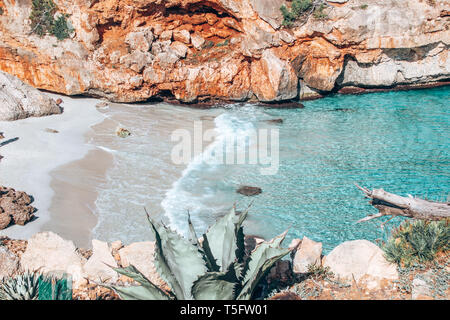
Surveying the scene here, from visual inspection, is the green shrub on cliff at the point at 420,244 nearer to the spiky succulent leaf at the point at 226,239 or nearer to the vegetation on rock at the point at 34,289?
the spiky succulent leaf at the point at 226,239

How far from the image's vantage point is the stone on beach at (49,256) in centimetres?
574

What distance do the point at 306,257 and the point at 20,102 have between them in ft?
48.4

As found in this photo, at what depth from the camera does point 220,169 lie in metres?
12.4

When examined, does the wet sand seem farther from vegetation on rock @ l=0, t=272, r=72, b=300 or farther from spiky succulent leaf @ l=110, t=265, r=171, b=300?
spiky succulent leaf @ l=110, t=265, r=171, b=300

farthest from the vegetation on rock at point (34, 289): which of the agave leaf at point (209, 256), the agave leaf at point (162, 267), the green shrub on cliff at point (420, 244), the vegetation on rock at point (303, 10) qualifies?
the vegetation on rock at point (303, 10)

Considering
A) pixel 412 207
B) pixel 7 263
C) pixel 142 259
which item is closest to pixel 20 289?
pixel 142 259

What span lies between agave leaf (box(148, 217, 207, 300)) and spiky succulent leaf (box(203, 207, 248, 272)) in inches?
14.4

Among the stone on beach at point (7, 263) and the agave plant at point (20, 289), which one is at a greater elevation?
the agave plant at point (20, 289)

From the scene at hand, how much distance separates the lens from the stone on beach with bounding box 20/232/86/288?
18.8 ft

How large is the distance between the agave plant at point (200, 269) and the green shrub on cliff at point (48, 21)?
17.9 metres

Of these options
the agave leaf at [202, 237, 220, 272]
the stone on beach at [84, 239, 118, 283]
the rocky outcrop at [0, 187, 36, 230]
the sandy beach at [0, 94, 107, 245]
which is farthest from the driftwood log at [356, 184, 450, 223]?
the rocky outcrop at [0, 187, 36, 230]

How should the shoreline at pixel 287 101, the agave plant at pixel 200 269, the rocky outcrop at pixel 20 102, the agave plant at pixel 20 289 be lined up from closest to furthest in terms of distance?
1. the agave plant at pixel 200 269
2. the agave plant at pixel 20 289
3. the rocky outcrop at pixel 20 102
4. the shoreline at pixel 287 101

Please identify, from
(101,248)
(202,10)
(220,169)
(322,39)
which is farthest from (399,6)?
(101,248)
